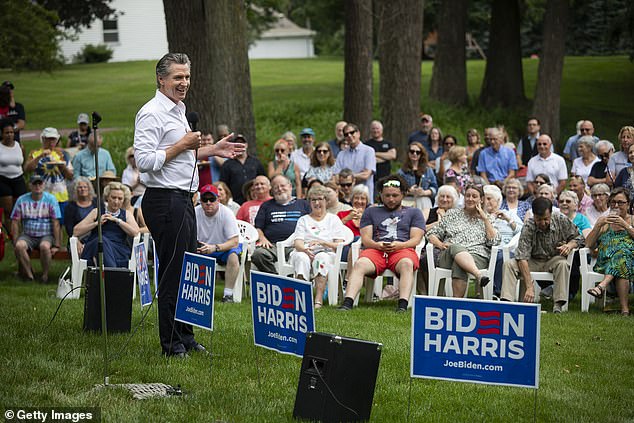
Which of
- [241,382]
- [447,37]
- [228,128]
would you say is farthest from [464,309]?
[447,37]

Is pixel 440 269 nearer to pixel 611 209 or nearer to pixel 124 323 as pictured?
pixel 611 209

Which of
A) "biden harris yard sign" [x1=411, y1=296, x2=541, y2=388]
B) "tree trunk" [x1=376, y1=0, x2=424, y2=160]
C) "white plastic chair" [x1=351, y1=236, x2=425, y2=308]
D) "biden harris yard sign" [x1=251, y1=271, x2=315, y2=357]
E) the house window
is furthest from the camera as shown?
the house window

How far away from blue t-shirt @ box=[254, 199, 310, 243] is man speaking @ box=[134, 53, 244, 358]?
5215 mm

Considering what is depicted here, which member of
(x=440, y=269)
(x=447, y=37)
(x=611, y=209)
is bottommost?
(x=440, y=269)

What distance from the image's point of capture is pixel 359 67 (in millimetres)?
20906

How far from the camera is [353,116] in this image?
821 inches

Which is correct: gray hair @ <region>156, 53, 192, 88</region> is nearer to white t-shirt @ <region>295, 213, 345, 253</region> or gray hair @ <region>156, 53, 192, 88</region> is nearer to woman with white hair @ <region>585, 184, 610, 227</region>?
white t-shirt @ <region>295, 213, 345, 253</region>

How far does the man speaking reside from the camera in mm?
7523

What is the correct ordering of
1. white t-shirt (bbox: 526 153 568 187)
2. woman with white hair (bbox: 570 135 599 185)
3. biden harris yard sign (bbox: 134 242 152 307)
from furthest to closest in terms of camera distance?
white t-shirt (bbox: 526 153 568 187), woman with white hair (bbox: 570 135 599 185), biden harris yard sign (bbox: 134 242 152 307)

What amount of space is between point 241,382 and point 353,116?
1396cm

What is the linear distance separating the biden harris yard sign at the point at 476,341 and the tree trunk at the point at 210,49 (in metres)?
10.9

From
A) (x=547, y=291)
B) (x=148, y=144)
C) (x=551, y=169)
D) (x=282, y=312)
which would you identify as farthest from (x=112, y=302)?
(x=551, y=169)

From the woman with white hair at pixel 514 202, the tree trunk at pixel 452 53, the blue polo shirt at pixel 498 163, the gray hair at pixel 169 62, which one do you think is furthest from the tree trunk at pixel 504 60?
the gray hair at pixel 169 62

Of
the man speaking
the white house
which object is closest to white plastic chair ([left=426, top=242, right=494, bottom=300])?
the man speaking
